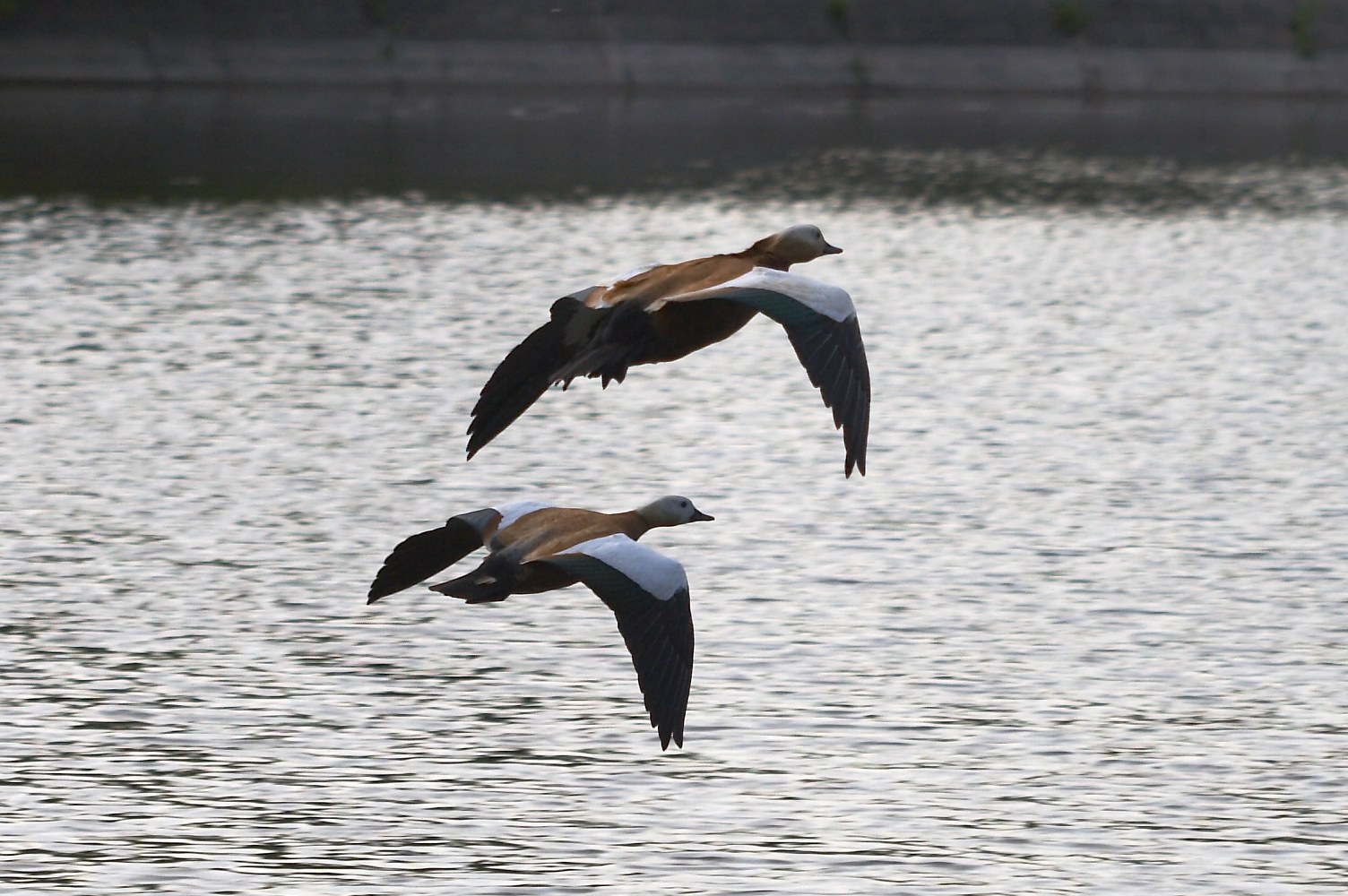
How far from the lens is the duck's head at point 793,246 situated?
38.5ft

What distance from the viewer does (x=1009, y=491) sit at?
27.0 meters

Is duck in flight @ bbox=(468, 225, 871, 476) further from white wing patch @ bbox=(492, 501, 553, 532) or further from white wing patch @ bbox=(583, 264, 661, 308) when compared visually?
white wing patch @ bbox=(492, 501, 553, 532)

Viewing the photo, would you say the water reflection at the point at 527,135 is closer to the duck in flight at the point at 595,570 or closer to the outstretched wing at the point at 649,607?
the duck in flight at the point at 595,570

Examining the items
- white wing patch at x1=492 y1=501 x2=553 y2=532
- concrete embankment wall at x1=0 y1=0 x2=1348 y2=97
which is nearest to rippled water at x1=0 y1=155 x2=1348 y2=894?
white wing patch at x1=492 y1=501 x2=553 y2=532

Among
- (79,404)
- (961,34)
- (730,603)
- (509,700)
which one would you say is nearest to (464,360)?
(79,404)

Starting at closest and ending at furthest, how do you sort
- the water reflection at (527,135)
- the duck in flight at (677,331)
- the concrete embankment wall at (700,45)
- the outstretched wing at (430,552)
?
the duck in flight at (677,331), the outstretched wing at (430,552), the water reflection at (527,135), the concrete embankment wall at (700,45)

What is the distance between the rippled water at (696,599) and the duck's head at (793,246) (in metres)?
4.74

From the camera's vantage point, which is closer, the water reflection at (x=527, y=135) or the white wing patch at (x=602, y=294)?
the white wing patch at (x=602, y=294)

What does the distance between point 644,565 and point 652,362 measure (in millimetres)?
1155

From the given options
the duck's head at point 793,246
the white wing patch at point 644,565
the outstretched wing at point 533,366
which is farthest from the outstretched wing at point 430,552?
the duck's head at point 793,246

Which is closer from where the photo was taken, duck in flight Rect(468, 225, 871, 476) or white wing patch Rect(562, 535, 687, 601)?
duck in flight Rect(468, 225, 871, 476)

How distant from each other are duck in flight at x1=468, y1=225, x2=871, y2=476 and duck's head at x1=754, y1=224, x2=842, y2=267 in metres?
0.16

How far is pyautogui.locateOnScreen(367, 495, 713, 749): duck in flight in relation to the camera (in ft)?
38.2

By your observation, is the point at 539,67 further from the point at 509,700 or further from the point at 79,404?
the point at 509,700
